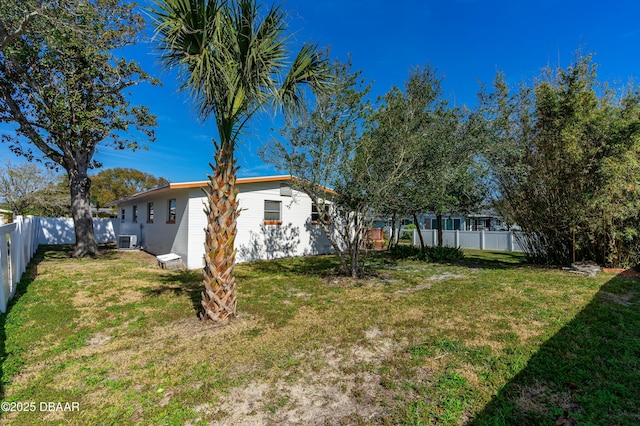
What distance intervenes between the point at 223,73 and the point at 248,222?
7.91 meters

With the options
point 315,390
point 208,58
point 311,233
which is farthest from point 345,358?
point 311,233

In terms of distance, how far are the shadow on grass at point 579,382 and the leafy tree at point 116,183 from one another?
3612 cm

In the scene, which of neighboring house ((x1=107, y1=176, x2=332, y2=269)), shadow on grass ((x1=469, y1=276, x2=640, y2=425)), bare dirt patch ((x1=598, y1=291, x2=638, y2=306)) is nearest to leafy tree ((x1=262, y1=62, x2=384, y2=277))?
neighboring house ((x1=107, y1=176, x2=332, y2=269))

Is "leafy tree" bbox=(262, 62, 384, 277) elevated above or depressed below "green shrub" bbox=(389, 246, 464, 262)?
above

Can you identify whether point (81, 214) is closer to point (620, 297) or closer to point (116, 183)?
point (620, 297)

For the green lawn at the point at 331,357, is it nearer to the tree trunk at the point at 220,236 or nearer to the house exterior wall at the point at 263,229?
the tree trunk at the point at 220,236

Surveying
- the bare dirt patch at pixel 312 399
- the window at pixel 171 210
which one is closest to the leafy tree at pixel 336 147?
the bare dirt patch at pixel 312 399

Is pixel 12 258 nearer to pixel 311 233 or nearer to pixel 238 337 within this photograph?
pixel 238 337

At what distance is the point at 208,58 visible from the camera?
4.02 metres

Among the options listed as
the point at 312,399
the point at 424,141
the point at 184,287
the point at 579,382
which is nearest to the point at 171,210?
the point at 184,287

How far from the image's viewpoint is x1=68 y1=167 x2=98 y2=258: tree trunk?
12.3 m

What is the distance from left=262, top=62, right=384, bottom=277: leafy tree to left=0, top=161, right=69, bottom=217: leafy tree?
90.7 ft

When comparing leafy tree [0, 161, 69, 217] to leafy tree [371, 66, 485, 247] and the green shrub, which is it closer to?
the green shrub

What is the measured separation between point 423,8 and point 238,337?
1082 centimetres
